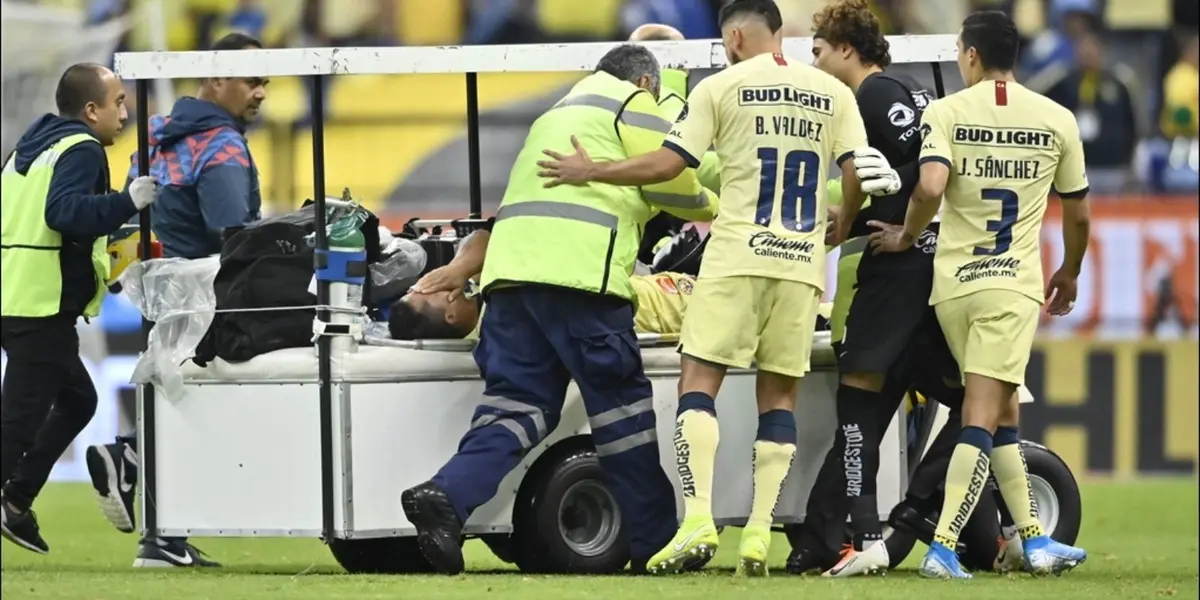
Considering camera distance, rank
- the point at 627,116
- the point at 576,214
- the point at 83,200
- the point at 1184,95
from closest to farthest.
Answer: the point at 576,214 < the point at 627,116 < the point at 83,200 < the point at 1184,95

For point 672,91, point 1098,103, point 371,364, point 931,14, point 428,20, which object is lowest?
point 371,364

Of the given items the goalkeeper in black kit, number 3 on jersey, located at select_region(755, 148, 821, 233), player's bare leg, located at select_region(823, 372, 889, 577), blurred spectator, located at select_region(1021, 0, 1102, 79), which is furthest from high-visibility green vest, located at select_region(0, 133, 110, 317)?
blurred spectator, located at select_region(1021, 0, 1102, 79)

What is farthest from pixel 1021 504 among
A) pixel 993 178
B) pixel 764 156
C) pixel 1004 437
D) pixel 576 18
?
pixel 576 18

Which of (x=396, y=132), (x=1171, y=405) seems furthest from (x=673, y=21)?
(x=1171, y=405)

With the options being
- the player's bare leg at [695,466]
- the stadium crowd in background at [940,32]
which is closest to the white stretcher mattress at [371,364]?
the player's bare leg at [695,466]

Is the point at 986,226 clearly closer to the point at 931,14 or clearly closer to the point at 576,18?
the point at 931,14

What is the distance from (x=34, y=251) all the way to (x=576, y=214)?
2.37 metres

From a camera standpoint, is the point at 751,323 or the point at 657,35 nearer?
the point at 751,323

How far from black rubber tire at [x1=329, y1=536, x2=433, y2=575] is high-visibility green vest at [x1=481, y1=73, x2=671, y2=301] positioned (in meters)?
1.41

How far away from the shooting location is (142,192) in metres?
7.83

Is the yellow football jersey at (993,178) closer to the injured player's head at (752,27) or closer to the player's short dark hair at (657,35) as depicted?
the injured player's head at (752,27)

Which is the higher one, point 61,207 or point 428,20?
point 428,20

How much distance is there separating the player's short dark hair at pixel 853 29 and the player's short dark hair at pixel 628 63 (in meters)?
0.64

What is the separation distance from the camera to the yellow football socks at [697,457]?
713 cm
